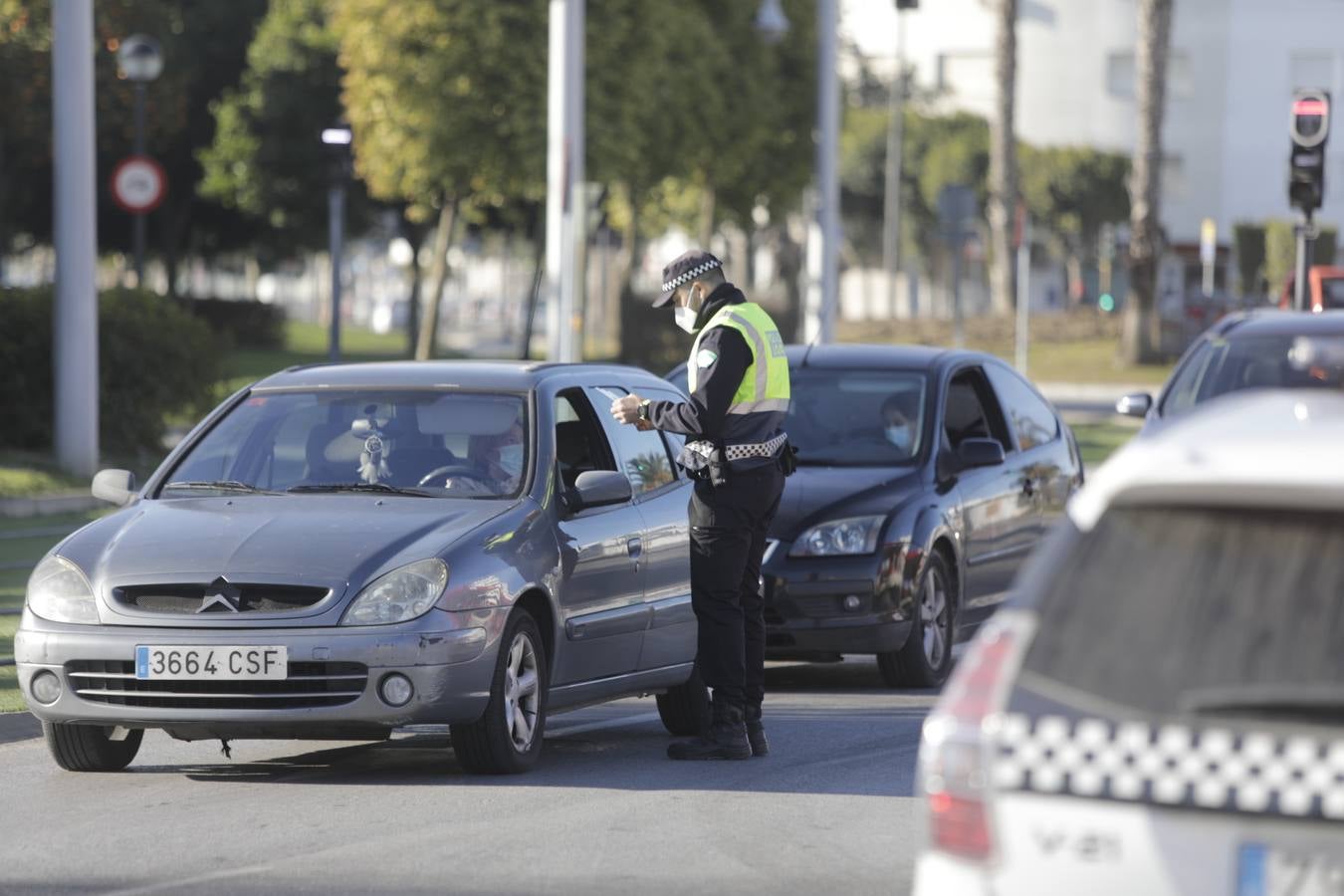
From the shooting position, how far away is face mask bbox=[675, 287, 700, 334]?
29.6ft

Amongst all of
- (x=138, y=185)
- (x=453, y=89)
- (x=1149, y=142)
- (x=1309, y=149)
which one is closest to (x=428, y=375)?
(x=1309, y=149)

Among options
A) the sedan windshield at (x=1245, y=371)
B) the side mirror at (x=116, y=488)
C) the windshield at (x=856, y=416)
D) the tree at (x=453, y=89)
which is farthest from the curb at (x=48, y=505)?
the tree at (x=453, y=89)

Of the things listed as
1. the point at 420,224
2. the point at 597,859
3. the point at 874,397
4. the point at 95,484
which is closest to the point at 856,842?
the point at 597,859

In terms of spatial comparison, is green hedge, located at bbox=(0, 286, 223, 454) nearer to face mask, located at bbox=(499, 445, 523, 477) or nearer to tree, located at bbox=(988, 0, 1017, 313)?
face mask, located at bbox=(499, 445, 523, 477)

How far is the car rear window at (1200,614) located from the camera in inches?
143

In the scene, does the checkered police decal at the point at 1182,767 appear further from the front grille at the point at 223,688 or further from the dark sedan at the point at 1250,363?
the dark sedan at the point at 1250,363

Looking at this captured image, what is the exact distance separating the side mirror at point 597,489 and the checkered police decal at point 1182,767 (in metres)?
5.32

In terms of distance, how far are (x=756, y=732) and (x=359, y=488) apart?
1.77 metres

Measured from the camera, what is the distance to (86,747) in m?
8.74

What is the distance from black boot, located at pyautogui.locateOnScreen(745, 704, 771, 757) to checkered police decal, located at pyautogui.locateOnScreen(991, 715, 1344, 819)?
217 inches

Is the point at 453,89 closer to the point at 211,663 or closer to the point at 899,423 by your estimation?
the point at 899,423

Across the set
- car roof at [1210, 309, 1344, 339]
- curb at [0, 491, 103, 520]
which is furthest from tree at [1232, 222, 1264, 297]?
car roof at [1210, 309, 1344, 339]

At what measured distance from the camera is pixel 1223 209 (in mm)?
79250

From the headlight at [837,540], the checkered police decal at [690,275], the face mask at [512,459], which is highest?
the checkered police decal at [690,275]
